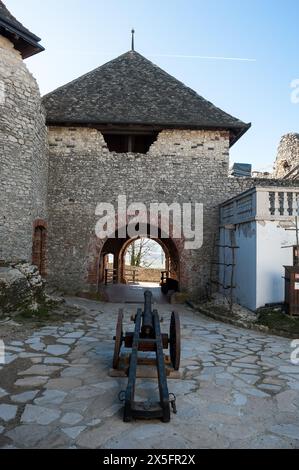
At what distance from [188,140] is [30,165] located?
5.47 meters

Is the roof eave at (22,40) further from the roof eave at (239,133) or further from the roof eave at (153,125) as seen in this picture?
the roof eave at (239,133)

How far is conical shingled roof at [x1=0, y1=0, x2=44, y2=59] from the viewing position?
9016 millimetres

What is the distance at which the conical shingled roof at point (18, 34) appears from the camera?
9.02 metres

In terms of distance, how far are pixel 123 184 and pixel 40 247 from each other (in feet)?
11.7

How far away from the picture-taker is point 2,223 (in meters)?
9.32

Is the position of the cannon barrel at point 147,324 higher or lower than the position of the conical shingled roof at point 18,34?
lower

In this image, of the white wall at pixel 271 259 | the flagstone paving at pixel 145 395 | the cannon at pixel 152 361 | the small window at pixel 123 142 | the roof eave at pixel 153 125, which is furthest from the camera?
the small window at pixel 123 142

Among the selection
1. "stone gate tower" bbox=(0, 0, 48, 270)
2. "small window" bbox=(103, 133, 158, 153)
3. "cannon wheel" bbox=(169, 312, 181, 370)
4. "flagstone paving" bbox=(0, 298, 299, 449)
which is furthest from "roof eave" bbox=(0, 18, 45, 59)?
"cannon wheel" bbox=(169, 312, 181, 370)

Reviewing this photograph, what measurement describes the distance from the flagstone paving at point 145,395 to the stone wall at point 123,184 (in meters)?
5.31

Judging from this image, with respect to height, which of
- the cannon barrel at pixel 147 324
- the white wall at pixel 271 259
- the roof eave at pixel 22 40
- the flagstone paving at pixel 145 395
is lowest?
the flagstone paving at pixel 145 395

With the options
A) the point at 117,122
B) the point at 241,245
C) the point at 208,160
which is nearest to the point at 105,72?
the point at 117,122

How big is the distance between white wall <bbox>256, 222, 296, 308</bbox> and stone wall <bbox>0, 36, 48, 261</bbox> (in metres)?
6.53

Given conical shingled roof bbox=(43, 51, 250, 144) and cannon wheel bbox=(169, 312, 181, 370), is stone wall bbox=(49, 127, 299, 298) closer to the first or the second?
conical shingled roof bbox=(43, 51, 250, 144)

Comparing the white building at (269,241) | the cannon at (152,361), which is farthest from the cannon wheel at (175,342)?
the white building at (269,241)
